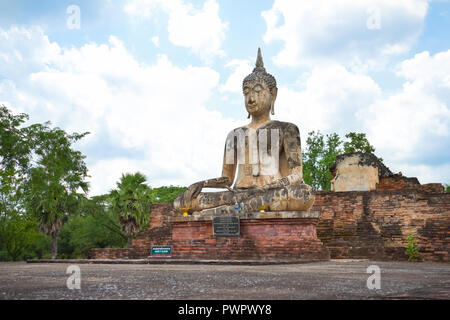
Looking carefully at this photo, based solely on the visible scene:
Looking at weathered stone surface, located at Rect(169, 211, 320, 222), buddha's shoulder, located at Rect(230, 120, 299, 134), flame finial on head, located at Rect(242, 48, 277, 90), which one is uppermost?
flame finial on head, located at Rect(242, 48, 277, 90)

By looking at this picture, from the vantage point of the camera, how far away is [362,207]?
1360 cm

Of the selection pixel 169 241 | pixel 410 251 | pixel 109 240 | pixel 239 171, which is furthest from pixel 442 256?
pixel 109 240

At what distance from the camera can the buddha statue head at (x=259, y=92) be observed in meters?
11.3

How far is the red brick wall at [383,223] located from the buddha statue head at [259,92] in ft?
12.6

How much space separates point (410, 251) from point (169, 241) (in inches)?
237

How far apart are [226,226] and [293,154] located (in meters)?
2.51

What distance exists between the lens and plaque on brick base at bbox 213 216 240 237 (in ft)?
30.9

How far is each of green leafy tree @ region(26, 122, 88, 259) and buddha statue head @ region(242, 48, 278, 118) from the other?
8638 millimetres

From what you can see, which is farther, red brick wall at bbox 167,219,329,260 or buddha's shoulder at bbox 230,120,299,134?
buddha's shoulder at bbox 230,120,299,134

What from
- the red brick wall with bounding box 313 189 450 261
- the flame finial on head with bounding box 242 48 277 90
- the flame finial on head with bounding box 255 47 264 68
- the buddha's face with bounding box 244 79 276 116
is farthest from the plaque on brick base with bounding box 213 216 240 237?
the flame finial on head with bounding box 255 47 264 68

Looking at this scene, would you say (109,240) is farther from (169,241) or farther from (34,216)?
(169,241)

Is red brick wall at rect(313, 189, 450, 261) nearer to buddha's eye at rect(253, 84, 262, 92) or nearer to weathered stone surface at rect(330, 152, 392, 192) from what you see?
buddha's eye at rect(253, 84, 262, 92)

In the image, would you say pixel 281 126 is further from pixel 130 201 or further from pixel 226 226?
pixel 130 201

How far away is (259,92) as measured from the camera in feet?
37.2
